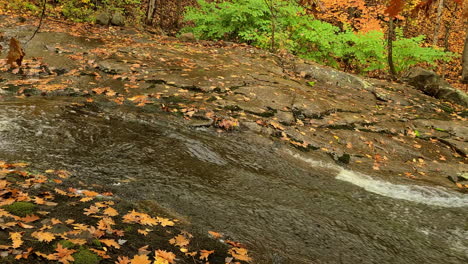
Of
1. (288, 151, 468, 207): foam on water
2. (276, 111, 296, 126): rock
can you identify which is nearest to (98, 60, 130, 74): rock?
(276, 111, 296, 126): rock

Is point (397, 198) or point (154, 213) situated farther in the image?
point (397, 198)

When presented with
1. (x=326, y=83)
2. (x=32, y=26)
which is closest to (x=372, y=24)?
(x=326, y=83)

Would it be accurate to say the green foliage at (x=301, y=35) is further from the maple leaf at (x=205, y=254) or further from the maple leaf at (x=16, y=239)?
the maple leaf at (x=16, y=239)

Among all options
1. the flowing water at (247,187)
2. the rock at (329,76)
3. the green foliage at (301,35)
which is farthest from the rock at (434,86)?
the flowing water at (247,187)

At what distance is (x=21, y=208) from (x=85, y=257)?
97 centimetres

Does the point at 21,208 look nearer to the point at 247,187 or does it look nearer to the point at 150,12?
the point at 247,187

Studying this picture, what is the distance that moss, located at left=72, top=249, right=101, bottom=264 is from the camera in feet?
8.36

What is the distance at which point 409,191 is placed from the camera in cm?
574

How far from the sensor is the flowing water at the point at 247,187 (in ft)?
13.1

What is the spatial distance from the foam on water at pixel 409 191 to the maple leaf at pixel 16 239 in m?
4.71

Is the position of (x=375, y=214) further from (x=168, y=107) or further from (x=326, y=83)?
(x=326, y=83)

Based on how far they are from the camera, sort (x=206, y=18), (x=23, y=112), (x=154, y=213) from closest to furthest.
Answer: (x=154, y=213), (x=23, y=112), (x=206, y=18)

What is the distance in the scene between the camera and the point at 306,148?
22.0 ft

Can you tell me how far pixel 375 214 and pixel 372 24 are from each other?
1280 cm
